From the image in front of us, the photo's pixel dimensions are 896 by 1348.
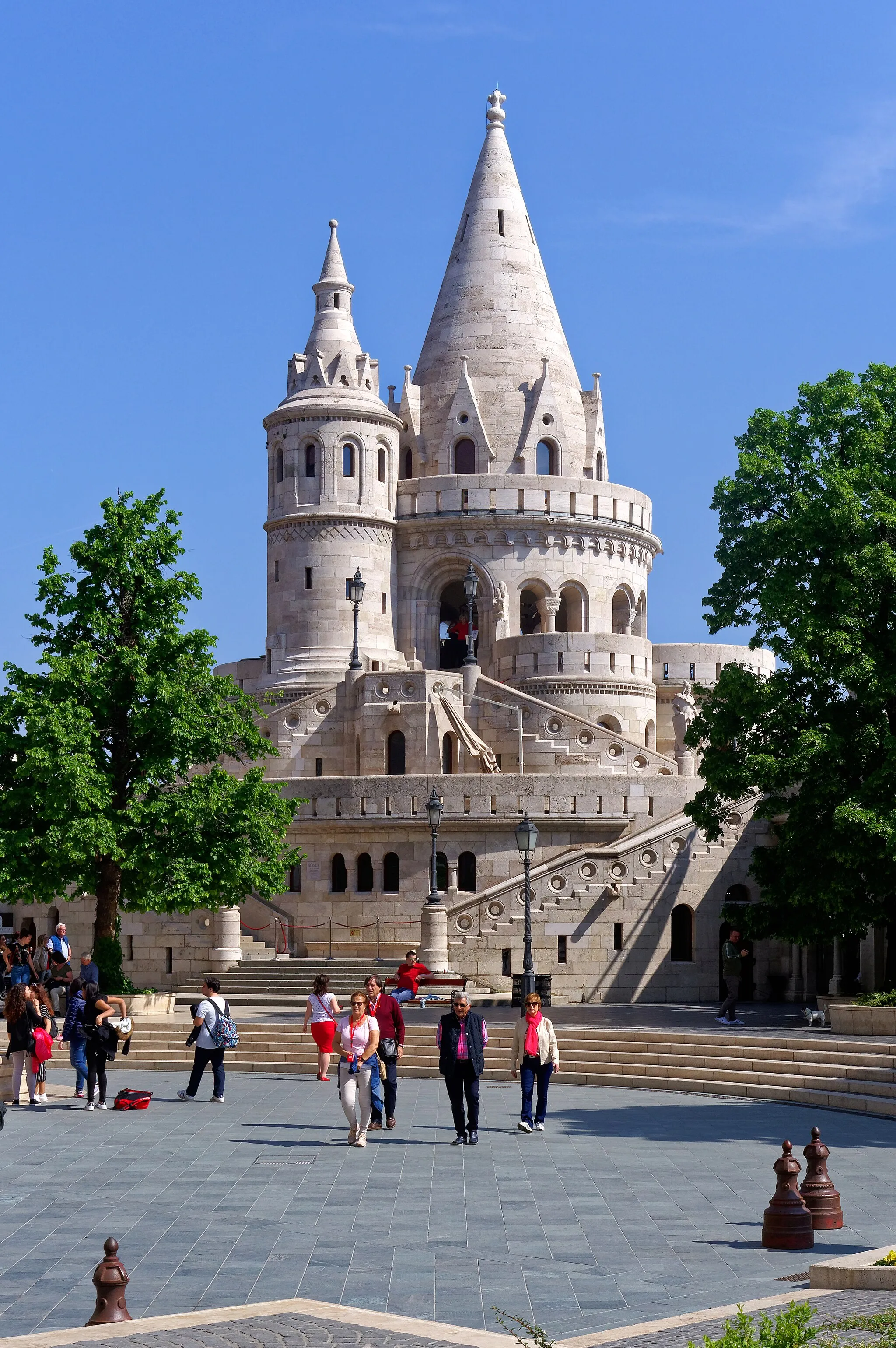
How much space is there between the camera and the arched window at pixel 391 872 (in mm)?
43906

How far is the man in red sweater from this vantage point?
31828 millimetres

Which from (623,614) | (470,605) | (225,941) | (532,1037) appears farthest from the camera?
(623,614)

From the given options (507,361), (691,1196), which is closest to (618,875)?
(691,1196)

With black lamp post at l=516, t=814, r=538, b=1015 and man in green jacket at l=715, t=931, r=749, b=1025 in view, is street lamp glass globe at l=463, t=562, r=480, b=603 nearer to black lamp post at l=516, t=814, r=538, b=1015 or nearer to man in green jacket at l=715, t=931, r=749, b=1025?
man in green jacket at l=715, t=931, r=749, b=1025

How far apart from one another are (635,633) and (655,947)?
79.5ft

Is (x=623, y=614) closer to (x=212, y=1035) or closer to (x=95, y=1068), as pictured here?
(x=212, y=1035)

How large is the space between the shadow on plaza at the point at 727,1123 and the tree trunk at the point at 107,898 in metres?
12.2

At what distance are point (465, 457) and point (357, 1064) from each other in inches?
1655

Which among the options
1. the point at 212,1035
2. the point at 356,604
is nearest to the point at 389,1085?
the point at 212,1035

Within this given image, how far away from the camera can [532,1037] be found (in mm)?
18766

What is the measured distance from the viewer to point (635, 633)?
59688 mm

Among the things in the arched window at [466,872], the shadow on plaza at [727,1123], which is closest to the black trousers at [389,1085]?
the shadow on plaza at [727,1123]

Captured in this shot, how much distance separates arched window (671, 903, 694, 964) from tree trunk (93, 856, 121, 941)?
11599 millimetres

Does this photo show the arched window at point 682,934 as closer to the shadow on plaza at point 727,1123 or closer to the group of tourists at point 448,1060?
the shadow on plaza at point 727,1123
